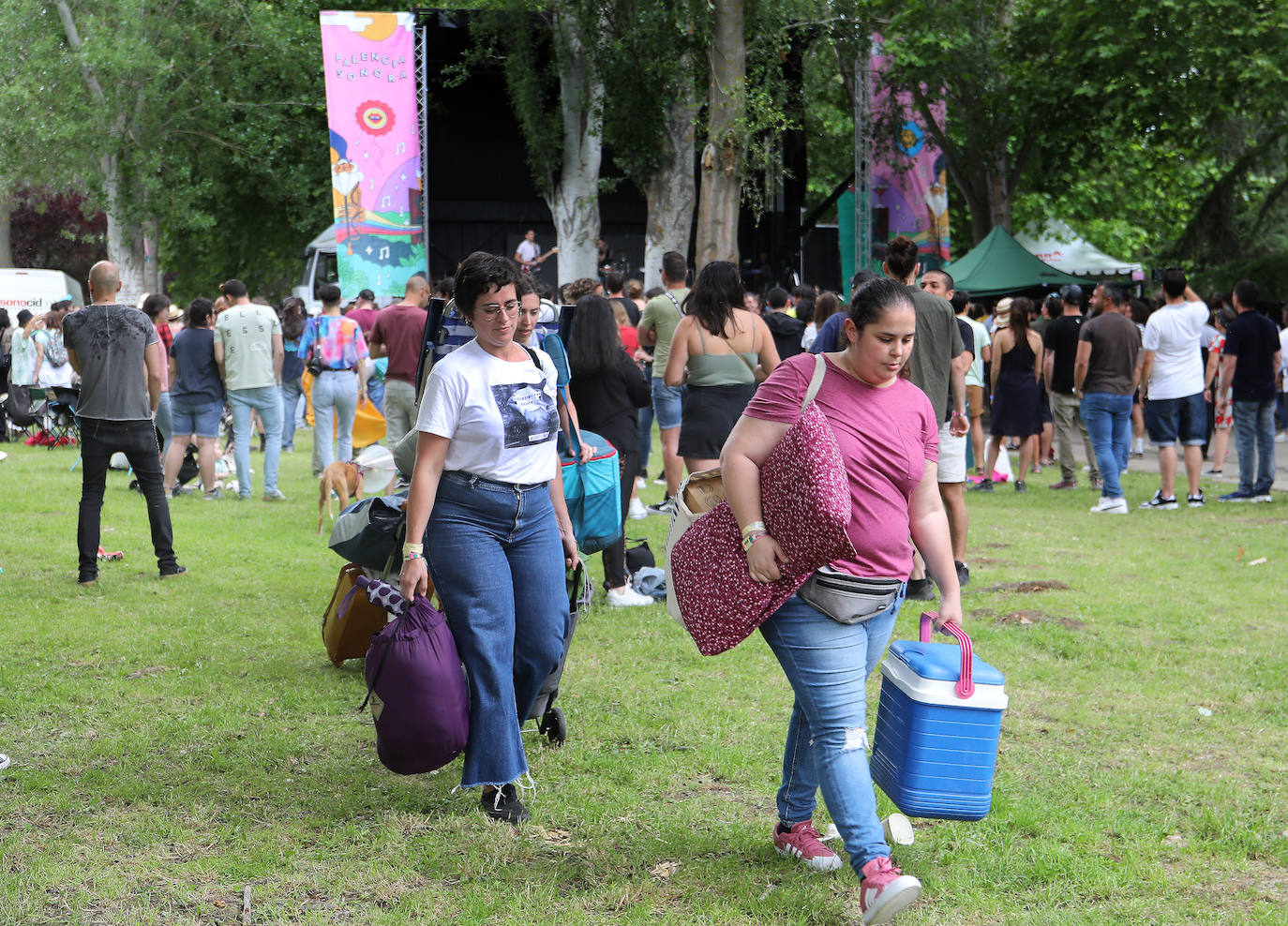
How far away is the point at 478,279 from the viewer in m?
4.11

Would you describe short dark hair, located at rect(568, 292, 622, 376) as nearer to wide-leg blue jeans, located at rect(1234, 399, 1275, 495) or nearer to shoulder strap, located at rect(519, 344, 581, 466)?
shoulder strap, located at rect(519, 344, 581, 466)

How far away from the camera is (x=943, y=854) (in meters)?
4.02

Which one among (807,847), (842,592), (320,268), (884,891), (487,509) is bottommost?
(807,847)

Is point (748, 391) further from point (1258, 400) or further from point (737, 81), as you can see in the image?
point (737, 81)

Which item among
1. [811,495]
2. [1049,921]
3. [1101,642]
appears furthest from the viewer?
[1101,642]

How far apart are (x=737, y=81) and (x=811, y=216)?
808 cm

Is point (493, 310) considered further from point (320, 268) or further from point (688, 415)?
point (320, 268)

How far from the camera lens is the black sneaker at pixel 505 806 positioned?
4258 mm

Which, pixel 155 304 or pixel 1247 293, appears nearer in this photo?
pixel 155 304

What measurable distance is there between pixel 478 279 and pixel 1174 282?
8.67 metres

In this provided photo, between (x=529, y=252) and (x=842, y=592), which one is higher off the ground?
(x=529, y=252)

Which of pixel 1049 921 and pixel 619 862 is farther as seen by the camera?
pixel 619 862

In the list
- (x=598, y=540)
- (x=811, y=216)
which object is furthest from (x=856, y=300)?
(x=811, y=216)

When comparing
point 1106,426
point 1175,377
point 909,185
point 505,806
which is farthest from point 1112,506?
point 909,185
